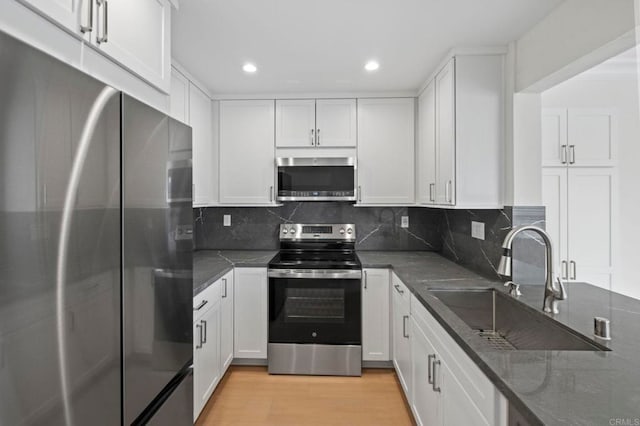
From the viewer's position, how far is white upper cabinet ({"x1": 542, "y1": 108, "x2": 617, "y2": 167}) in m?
2.46

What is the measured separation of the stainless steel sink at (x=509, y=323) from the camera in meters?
1.38

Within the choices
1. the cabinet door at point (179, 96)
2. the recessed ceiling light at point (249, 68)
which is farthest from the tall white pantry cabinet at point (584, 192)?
the cabinet door at point (179, 96)

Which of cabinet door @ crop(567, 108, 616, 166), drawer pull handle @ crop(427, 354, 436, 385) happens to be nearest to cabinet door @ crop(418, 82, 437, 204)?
cabinet door @ crop(567, 108, 616, 166)

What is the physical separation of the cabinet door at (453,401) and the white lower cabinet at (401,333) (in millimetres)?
617

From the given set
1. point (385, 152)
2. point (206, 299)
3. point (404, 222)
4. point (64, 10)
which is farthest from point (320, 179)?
point (64, 10)

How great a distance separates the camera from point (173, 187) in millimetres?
1320

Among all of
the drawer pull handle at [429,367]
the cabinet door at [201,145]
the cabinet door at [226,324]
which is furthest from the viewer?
the cabinet door at [201,145]

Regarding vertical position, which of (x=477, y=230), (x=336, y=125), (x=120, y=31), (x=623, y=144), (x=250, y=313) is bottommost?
(x=250, y=313)

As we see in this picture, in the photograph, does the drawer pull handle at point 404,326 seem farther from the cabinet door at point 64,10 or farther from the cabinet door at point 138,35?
the cabinet door at point 64,10

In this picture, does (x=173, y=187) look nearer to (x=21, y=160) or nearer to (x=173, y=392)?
(x=21, y=160)

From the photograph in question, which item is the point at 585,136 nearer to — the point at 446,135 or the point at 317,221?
the point at 446,135

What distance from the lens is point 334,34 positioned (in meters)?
1.98

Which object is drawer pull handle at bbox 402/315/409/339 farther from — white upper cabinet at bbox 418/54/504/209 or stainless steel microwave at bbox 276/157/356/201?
stainless steel microwave at bbox 276/157/356/201

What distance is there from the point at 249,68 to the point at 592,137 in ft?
8.40
